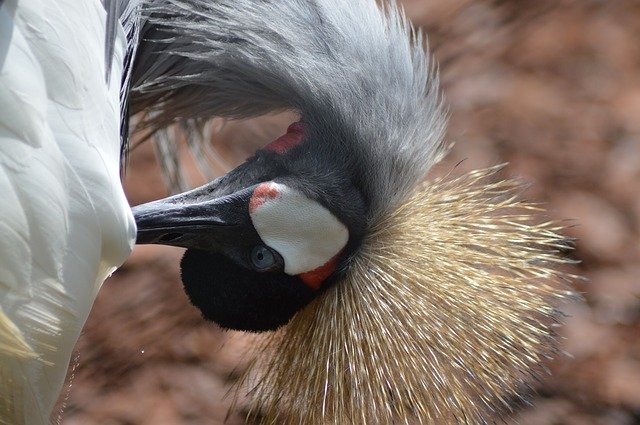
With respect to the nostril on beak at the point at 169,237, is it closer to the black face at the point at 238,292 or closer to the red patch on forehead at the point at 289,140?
the black face at the point at 238,292

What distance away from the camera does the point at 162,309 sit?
244 cm

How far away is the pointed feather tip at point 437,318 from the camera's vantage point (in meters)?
1.71

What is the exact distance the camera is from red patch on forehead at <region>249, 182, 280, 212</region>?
5.46ft

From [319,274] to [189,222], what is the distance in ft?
0.77

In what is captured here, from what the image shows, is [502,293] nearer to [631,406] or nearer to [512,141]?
[631,406]

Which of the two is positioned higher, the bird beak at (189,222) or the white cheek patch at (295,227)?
the white cheek patch at (295,227)

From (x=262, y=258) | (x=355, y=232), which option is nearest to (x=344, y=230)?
(x=355, y=232)

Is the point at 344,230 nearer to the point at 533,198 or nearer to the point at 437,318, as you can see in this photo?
the point at 437,318

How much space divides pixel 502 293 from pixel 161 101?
692mm

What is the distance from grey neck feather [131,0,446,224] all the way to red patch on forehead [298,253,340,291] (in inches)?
3.9

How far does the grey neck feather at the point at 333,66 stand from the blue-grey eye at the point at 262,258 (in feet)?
0.59

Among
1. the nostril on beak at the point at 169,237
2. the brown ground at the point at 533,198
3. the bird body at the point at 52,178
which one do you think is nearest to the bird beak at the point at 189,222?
the nostril on beak at the point at 169,237

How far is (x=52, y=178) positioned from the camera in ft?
4.69

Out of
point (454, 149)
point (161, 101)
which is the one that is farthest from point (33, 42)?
point (454, 149)
